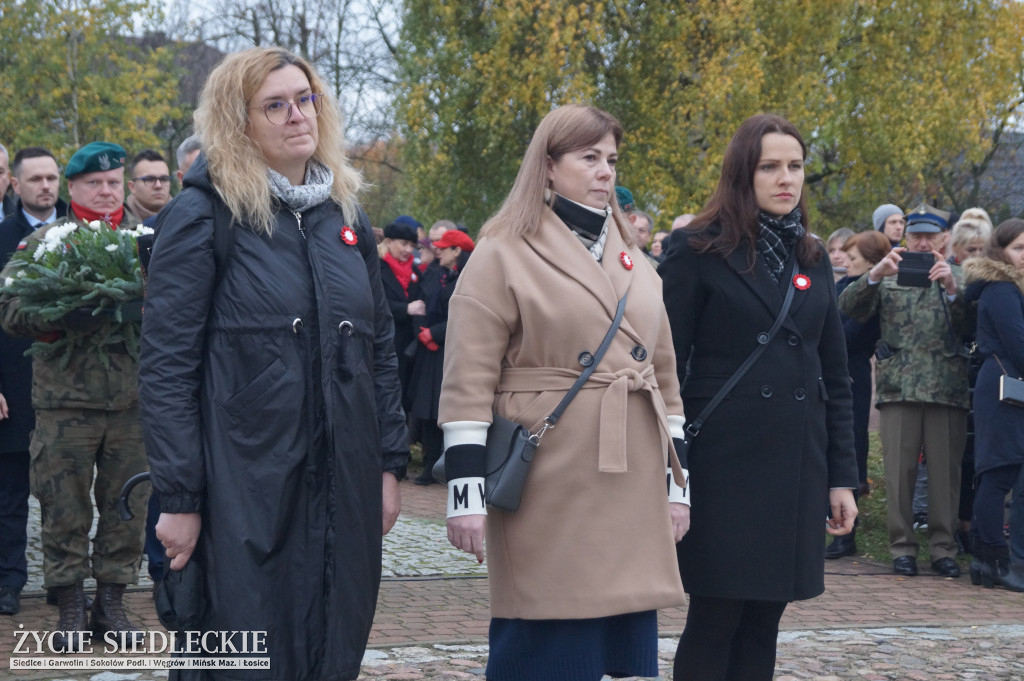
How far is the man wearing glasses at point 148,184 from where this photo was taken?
270 inches

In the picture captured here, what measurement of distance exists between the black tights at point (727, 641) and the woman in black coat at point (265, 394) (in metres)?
1.27

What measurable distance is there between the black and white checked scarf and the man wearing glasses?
3.51 metres

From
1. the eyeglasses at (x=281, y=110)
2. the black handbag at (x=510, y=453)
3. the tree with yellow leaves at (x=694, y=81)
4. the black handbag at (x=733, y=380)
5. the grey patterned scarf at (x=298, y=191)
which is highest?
the tree with yellow leaves at (x=694, y=81)

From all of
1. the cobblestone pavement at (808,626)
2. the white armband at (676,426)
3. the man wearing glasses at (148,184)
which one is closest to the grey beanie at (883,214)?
the cobblestone pavement at (808,626)

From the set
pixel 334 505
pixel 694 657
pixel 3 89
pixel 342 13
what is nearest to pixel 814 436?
pixel 694 657

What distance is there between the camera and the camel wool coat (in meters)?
3.84

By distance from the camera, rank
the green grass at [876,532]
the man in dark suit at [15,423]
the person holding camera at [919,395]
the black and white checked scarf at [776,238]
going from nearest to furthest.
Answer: the black and white checked scarf at [776,238]
the man in dark suit at [15,423]
the person holding camera at [919,395]
the green grass at [876,532]

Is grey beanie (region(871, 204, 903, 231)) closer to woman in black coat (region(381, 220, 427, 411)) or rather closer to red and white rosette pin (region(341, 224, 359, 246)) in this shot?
woman in black coat (region(381, 220, 427, 411))

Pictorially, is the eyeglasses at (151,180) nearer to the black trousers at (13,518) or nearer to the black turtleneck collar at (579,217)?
the black trousers at (13,518)

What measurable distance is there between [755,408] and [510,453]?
1096mm

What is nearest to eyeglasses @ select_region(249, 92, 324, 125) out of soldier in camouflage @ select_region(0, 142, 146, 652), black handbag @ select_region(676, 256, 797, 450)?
black handbag @ select_region(676, 256, 797, 450)

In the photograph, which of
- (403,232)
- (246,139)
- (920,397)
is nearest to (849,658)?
(920,397)

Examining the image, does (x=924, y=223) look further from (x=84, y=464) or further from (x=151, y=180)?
(x=84, y=464)

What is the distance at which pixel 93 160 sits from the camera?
6137 millimetres
